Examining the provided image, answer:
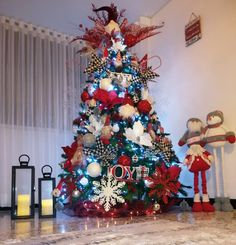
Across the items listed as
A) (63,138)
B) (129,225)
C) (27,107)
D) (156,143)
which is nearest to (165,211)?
(156,143)

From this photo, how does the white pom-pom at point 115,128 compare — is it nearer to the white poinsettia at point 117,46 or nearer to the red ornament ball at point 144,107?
the red ornament ball at point 144,107

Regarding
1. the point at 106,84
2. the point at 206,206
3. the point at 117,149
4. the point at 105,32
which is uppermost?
the point at 105,32

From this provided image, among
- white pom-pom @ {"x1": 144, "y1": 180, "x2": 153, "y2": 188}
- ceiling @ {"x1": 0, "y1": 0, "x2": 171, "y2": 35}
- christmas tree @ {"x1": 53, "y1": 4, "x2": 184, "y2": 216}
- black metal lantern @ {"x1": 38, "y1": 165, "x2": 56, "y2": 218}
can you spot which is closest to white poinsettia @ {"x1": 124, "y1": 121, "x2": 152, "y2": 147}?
christmas tree @ {"x1": 53, "y1": 4, "x2": 184, "y2": 216}

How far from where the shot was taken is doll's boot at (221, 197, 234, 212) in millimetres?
2074

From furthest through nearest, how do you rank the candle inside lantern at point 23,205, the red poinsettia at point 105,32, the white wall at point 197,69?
1. the red poinsettia at point 105,32
2. the white wall at point 197,69
3. the candle inside lantern at point 23,205

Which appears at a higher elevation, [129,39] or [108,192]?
[129,39]

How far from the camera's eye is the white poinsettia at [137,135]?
2.04 meters

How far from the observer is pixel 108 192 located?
192 centimetres

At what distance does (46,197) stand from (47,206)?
6 centimetres

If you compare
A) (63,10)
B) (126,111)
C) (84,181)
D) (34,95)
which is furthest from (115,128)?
(63,10)

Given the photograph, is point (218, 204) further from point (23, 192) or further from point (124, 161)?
point (23, 192)

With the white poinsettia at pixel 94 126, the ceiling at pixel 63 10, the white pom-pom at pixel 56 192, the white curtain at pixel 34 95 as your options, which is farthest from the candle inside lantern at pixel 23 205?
the ceiling at pixel 63 10

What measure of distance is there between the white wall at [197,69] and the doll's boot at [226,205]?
0.09 m

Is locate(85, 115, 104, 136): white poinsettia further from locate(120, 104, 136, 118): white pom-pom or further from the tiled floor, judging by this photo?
the tiled floor
